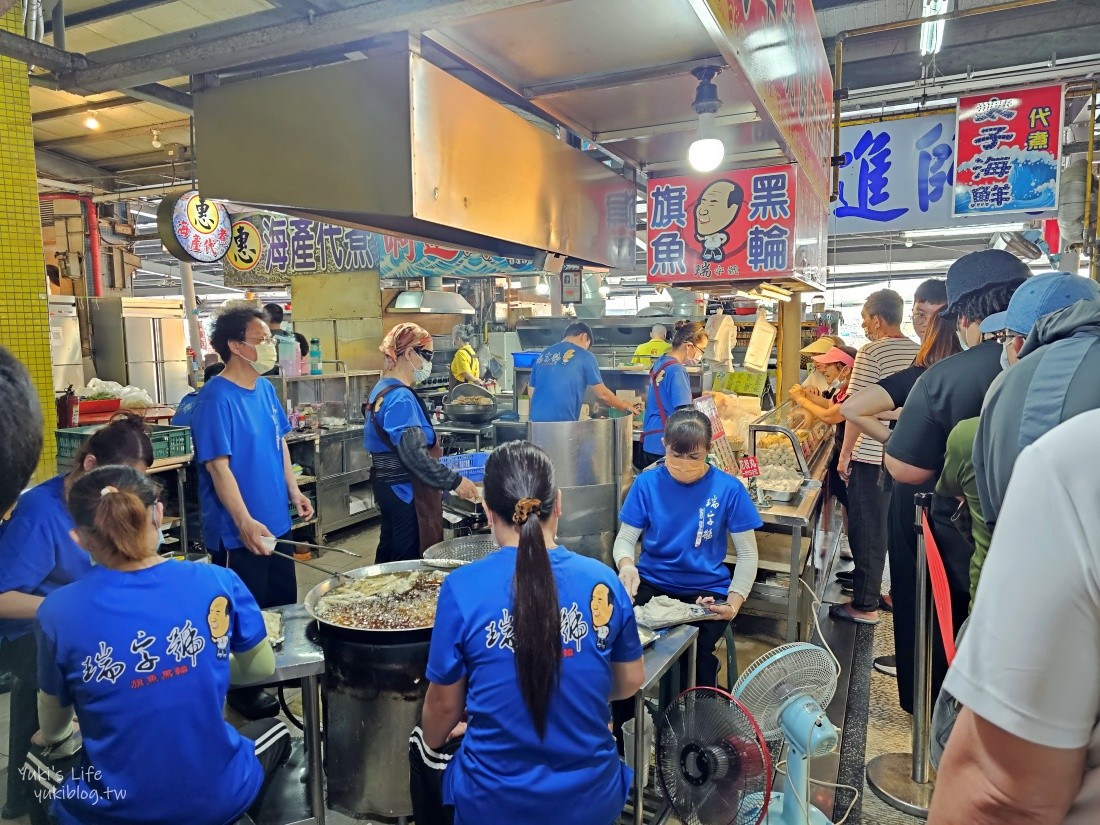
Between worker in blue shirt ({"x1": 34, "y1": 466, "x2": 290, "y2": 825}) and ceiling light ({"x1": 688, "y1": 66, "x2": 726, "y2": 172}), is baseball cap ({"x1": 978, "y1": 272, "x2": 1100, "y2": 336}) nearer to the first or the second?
ceiling light ({"x1": 688, "y1": 66, "x2": 726, "y2": 172})

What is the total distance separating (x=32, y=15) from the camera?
12.3 feet

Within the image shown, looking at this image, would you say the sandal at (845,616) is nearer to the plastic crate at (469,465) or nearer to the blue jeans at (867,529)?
the blue jeans at (867,529)

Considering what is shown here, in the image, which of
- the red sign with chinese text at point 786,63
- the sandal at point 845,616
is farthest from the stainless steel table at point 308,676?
the sandal at point 845,616

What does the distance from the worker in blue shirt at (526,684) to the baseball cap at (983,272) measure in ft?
6.18

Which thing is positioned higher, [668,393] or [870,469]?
[668,393]

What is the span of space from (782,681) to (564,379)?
387 centimetres

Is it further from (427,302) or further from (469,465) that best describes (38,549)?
(427,302)

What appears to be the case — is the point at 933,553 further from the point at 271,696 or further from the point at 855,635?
the point at 271,696

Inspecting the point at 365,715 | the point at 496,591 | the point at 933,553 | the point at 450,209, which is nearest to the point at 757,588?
the point at 933,553

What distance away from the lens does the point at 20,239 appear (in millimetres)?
4766

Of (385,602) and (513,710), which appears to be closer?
(513,710)

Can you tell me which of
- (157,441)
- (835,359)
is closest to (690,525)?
(835,359)

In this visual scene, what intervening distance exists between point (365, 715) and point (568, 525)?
1.94 meters

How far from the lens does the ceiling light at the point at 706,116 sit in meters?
2.28
